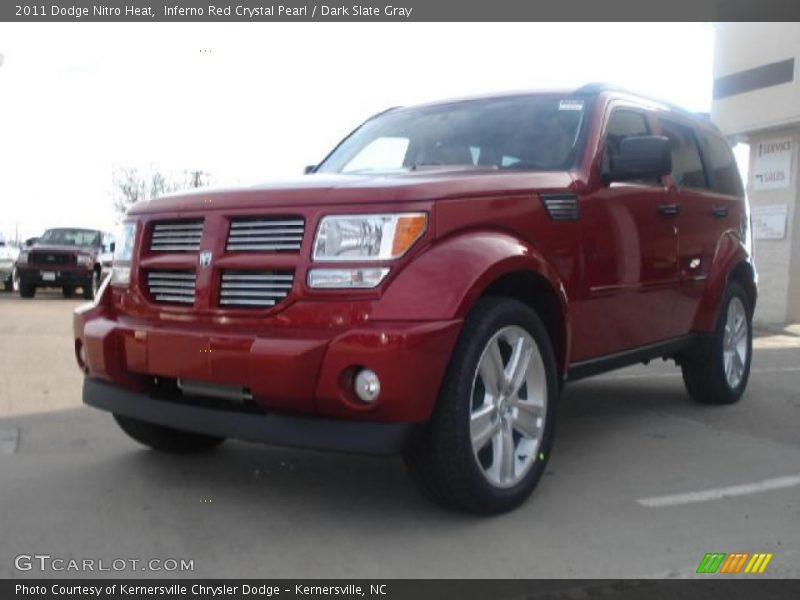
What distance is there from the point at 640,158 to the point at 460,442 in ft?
6.27

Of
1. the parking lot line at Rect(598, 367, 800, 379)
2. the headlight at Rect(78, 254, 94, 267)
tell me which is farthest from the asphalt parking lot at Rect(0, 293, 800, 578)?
the headlight at Rect(78, 254, 94, 267)

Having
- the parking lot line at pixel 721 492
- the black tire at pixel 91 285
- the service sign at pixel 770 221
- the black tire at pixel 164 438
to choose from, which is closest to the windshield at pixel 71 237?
the black tire at pixel 91 285

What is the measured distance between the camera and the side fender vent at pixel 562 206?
3.89 metres

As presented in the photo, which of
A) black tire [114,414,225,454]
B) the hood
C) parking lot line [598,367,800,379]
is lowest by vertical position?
parking lot line [598,367,800,379]

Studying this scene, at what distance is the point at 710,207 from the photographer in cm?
552

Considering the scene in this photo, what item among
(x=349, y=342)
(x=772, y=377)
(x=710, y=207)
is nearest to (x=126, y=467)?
(x=349, y=342)

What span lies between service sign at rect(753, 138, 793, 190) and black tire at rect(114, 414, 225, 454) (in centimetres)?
1160

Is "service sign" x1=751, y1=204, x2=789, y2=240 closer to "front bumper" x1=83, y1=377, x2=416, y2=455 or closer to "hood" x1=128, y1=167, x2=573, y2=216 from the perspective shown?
"hood" x1=128, y1=167, x2=573, y2=216

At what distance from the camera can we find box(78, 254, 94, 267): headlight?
18.0 meters

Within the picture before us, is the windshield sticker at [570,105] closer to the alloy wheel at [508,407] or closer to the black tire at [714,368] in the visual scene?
the alloy wheel at [508,407]

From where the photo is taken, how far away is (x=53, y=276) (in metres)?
17.8
